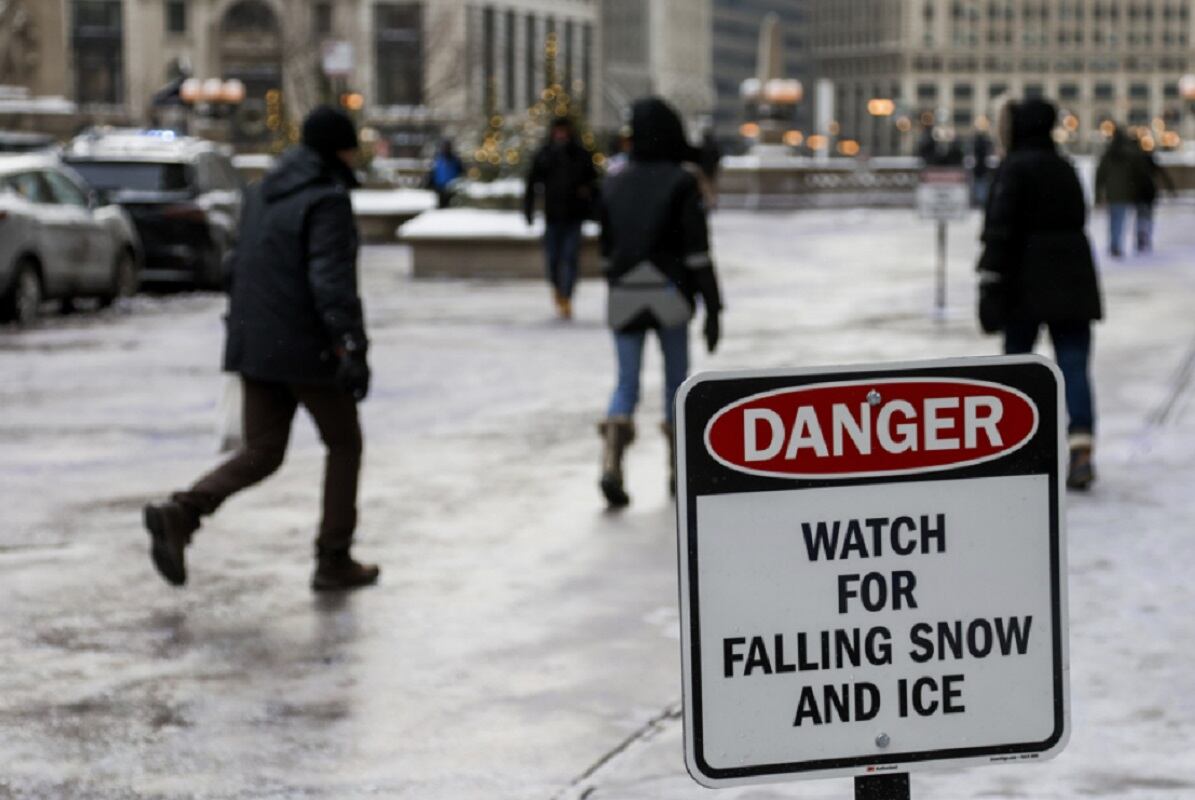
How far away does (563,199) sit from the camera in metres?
20.9

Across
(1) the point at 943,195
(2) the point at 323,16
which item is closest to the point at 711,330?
(1) the point at 943,195

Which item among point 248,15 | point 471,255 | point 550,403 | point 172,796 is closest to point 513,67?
Result: point 248,15

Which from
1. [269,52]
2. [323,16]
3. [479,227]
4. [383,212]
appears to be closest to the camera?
[479,227]

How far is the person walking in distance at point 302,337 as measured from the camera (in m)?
8.20

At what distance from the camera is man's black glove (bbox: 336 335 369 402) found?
26.7 feet

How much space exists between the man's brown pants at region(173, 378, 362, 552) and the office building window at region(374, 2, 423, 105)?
112755 mm

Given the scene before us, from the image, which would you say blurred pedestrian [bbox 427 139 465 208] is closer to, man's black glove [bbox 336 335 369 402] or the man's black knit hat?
the man's black knit hat

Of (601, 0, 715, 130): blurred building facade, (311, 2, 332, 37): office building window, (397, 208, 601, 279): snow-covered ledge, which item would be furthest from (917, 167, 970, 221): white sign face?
(601, 0, 715, 130): blurred building facade

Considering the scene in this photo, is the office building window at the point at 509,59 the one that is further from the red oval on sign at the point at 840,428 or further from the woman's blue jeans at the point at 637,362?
the red oval on sign at the point at 840,428

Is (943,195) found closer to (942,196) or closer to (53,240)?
(942,196)

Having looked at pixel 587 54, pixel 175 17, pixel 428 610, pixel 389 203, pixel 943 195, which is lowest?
pixel 428 610

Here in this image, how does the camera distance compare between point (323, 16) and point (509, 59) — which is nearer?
point (323, 16)

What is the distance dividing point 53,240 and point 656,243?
1242 cm

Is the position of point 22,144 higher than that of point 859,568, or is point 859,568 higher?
point 22,144
